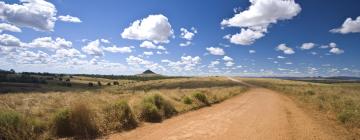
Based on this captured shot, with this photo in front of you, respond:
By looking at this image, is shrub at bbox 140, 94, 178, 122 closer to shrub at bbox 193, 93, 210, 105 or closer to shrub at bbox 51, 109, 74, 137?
shrub at bbox 51, 109, 74, 137

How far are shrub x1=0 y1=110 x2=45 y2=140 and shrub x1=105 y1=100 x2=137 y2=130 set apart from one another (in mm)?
2751

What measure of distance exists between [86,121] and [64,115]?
2.39ft

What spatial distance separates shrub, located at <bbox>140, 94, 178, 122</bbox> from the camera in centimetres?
1403

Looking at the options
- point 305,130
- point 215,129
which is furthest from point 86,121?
point 305,130

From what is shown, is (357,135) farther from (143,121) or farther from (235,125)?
(143,121)

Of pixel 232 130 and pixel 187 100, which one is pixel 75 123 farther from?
pixel 187 100

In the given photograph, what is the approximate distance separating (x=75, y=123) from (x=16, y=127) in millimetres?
1929

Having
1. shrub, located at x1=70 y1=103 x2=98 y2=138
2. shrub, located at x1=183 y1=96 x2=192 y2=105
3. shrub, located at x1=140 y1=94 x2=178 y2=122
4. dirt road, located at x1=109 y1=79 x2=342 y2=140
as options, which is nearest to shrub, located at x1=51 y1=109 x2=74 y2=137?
shrub, located at x1=70 y1=103 x2=98 y2=138

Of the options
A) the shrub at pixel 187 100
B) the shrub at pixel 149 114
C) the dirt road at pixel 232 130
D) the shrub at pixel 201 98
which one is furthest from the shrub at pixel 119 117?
the shrub at pixel 201 98

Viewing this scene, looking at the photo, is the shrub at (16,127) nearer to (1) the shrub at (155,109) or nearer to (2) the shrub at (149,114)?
(2) the shrub at (149,114)

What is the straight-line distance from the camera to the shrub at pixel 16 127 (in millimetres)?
8188

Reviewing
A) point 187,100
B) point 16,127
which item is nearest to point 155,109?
point 187,100

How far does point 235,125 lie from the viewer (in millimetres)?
12375

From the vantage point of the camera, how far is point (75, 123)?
10141 millimetres
